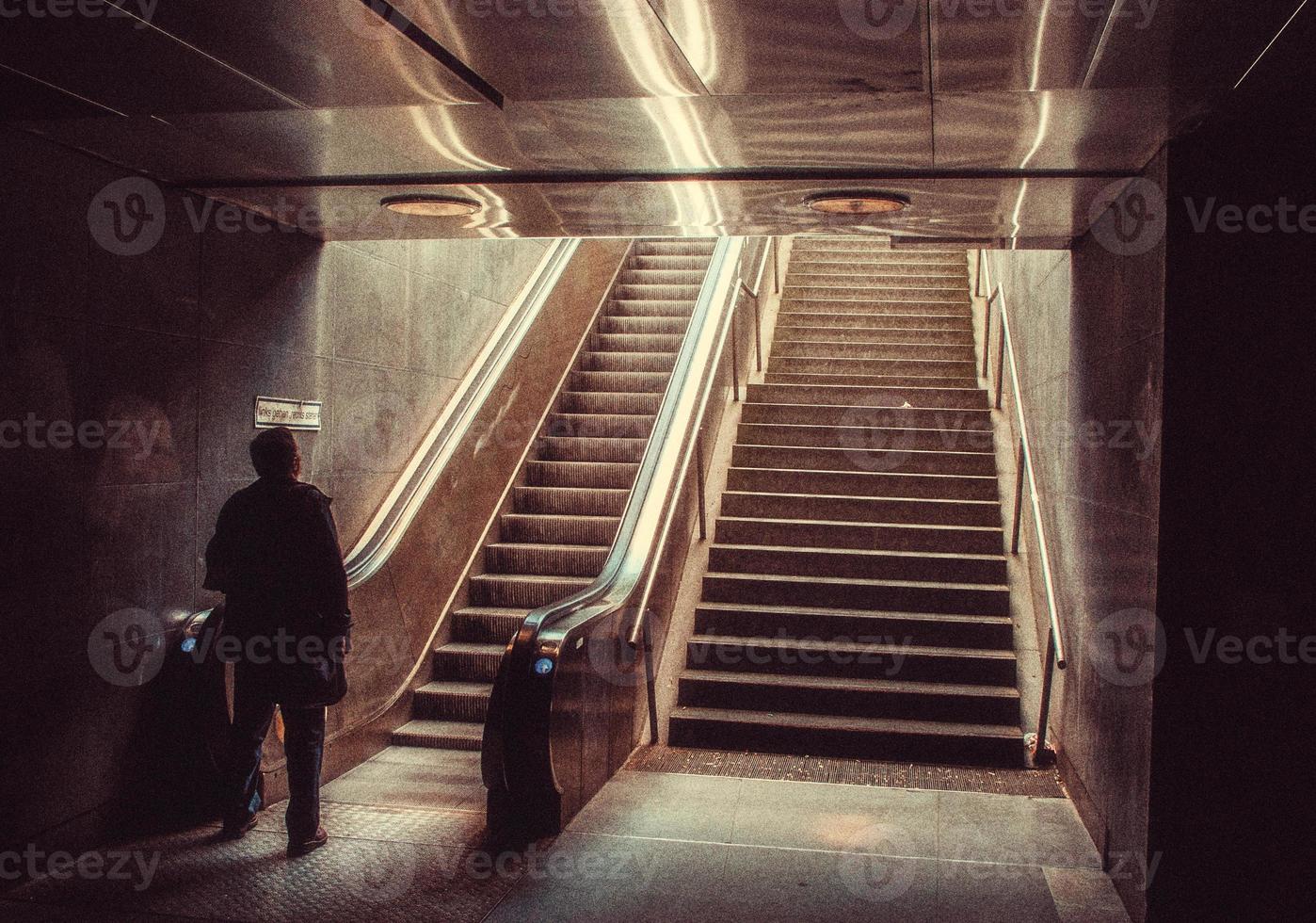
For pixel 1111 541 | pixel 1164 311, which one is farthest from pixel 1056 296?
pixel 1164 311

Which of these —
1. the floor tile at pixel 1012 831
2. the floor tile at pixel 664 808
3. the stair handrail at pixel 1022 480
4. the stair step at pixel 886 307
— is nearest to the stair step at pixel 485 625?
the floor tile at pixel 664 808

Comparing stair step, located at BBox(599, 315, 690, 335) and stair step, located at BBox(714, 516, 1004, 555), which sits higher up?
stair step, located at BBox(599, 315, 690, 335)

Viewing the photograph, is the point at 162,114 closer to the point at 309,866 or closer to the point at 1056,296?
the point at 309,866

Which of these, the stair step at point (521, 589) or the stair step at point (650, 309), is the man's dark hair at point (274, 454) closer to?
the stair step at point (521, 589)

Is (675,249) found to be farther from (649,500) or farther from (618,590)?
(618,590)

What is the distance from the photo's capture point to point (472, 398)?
728cm

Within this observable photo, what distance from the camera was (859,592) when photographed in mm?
6703

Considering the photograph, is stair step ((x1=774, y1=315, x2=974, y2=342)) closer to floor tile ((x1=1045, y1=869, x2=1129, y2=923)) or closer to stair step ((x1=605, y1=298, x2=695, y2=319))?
stair step ((x1=605, y1=298, x2=695, y2=319))

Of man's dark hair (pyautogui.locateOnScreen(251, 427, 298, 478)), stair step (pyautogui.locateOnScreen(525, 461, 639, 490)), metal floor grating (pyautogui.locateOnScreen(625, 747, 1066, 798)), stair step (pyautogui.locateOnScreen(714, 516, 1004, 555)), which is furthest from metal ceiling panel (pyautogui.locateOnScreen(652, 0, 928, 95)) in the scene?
stair step (pyautogui.locateOnScreen(525, 461, 639, 490))

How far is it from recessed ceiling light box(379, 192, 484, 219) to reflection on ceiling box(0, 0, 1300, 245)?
0.29ft

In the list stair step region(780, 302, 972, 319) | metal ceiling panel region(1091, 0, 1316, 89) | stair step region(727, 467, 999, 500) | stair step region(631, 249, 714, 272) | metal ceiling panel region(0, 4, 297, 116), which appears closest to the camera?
metal ceiling panel region(1091, 0, 1316, 89)

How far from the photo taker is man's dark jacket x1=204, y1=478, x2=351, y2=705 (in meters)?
4.22

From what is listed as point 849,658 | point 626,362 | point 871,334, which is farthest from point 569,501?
point 871,334

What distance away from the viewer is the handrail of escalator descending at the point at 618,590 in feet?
14.7
